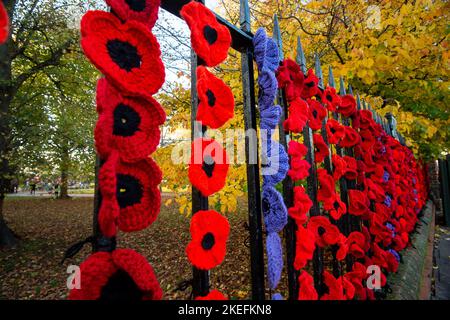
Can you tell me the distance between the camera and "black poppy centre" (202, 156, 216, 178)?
2.91 feet

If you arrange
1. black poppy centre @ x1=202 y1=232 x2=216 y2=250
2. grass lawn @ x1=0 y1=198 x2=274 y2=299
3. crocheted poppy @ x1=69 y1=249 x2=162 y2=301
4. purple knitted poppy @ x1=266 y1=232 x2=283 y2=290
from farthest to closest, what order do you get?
grass lawn @ x1=0 y1=198 x2=274 y2=299, purple knitted poppy @ x1=266 y1=232 x2=283 y2=290, black poppy centre @ x1=202 y1=232 x2=216 y2=250, crocheted poppy @ x1=69 y1=249 x2=162 y2=301

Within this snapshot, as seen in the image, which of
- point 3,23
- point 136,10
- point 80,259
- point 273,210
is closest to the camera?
point 3,23

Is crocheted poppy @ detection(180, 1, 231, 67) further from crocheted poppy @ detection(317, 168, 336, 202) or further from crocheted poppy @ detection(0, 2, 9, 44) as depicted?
crocheted poppy @ detection(317, 168, 336, 202)

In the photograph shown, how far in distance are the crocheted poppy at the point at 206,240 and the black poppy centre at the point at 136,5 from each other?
2.20ft

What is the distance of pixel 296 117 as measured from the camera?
1349 mm

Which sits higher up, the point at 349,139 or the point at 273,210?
the point at 349,139

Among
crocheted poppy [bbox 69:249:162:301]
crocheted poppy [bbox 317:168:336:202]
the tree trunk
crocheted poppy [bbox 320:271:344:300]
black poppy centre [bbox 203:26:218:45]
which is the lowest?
crocheted poppy [bbox 320:271:344:300]

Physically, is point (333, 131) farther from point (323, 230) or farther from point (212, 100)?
point (212, 100)

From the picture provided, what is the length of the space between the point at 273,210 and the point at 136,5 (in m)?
0.94

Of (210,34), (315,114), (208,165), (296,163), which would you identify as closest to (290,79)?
(315,114)

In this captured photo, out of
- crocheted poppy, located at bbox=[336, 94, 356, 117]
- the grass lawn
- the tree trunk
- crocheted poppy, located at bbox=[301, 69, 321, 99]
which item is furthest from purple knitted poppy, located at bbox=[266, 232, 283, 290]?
the tree trunk

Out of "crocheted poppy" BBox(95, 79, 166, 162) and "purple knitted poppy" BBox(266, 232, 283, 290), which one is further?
"purple knitted poppy" BBox(266, 232, 283, 290)

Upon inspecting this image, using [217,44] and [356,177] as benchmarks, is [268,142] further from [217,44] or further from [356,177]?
[356,177]

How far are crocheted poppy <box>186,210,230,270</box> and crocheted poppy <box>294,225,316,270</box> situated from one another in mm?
549
